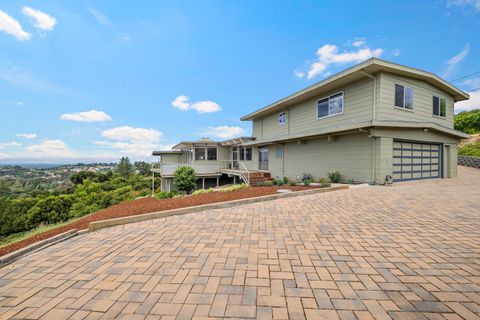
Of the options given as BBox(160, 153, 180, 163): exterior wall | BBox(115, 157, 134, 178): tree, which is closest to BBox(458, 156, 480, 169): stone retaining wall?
BBox(160, 153, 180, 163): exterior wall

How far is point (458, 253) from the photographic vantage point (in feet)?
9.45

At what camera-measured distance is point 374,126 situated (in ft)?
28.8

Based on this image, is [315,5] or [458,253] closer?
[458,253]

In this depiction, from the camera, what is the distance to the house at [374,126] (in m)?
9.30

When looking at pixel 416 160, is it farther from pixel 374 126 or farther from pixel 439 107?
pixel 374 126

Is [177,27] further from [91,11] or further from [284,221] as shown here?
[284,221]

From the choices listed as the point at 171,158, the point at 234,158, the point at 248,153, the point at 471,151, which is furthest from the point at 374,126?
the point at 171,158

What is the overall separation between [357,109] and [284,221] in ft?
28.6

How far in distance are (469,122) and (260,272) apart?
126 feet

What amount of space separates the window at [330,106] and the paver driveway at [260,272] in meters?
8.15

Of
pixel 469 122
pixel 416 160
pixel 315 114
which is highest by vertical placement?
pixel 469 122

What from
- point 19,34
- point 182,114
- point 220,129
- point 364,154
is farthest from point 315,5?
point 220,129

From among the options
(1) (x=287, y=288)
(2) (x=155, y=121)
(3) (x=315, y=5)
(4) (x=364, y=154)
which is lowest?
(1) (x=287, y=288)

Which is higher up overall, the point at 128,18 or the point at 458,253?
the point at 128,18
